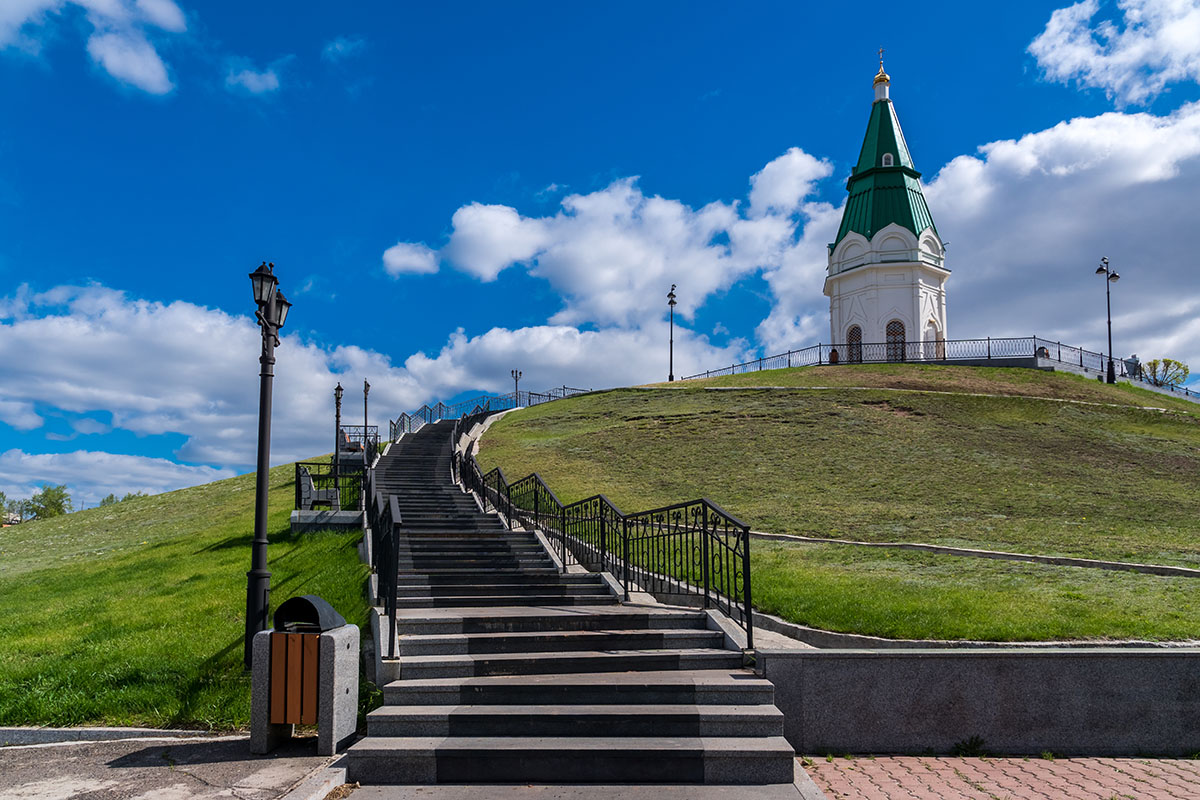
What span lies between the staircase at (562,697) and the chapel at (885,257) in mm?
45049

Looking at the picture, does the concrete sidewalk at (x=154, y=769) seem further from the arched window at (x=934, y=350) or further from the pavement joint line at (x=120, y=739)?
the arched window at (x=934, y=350)

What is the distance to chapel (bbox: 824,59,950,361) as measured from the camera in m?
53.2

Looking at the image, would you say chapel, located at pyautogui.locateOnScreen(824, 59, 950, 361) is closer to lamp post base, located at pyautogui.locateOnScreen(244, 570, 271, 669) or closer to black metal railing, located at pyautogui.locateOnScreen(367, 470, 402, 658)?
black metal railing, located at pyautogui.locateOnScreen(367, 470, 402, 658)

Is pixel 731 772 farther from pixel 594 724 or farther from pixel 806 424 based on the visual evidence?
pixel 806 424

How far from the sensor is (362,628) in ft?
29.0

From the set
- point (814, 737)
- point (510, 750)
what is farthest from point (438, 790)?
point (814, 737)

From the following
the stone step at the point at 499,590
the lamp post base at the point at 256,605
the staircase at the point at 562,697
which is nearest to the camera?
the staircase at the point at 562,697

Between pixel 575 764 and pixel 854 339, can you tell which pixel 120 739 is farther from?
pixel 854 339

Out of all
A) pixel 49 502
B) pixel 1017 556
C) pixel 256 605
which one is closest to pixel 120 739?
pixel 256 605

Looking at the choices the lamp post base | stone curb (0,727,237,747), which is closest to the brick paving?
stone curb (0,727,237,747)

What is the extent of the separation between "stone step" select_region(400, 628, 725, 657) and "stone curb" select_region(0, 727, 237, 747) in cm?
189

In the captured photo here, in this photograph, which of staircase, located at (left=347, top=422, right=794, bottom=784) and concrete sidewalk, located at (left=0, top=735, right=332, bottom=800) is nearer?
concrete sidewalk, located at (left=0, top=735, right=332, bottom=800)

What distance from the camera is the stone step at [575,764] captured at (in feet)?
19.2

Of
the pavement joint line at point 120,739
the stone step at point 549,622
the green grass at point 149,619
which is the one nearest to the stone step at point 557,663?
the stone step at point 549,622
